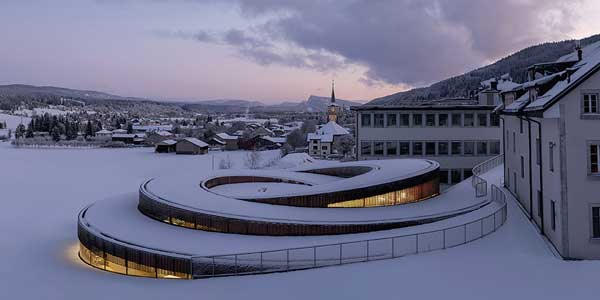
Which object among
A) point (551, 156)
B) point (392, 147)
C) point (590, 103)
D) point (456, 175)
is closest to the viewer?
point (590, 103)

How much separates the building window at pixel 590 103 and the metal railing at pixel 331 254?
22.2ft

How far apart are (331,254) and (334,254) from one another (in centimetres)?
13

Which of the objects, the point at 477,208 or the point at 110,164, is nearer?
the point at 477,208

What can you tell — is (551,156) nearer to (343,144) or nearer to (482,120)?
(482,120)

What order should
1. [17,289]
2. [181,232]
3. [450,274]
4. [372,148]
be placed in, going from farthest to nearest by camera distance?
[372,148] → [181,232] → [17,289] → [450,274]

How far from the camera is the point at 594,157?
20.1 metres

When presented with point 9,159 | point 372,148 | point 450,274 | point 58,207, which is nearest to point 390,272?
point 450,274

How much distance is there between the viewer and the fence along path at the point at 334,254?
20.6 m

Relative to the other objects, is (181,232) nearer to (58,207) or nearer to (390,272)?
(390,272)

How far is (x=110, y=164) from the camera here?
10238 centimetres

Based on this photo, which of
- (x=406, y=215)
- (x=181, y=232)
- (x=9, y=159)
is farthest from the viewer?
→ (x=9, y=159)

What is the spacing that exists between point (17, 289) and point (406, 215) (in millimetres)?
19555

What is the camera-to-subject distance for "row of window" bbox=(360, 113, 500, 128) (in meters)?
50.0

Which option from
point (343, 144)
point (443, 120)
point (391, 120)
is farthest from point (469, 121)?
point (343, 144)
